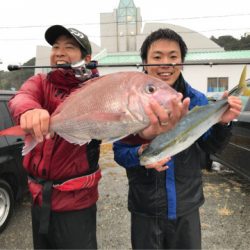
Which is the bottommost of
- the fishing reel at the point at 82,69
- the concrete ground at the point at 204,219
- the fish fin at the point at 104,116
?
the concrete ground at the point at 204,219

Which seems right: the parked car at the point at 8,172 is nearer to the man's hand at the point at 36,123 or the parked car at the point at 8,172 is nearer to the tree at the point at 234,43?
the man's hand at the point at 36,123

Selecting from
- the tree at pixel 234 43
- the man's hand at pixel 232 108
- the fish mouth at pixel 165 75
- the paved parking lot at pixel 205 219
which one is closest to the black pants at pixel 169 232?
the man's hand at pixel 232 108

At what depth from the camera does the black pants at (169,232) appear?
7.84 feet

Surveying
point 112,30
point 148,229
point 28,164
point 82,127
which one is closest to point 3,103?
point 28,164

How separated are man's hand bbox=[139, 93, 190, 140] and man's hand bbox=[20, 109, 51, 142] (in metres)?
0.48

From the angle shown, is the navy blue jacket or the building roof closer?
the navy blue jacket

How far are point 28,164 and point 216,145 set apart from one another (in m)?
1.26

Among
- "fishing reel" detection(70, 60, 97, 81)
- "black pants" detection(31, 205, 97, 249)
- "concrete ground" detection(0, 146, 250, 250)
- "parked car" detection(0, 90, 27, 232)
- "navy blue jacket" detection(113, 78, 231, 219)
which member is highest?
"fishing reel" detection(70, 60, 97, 81)

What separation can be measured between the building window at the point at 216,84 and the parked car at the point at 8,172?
1130 inches

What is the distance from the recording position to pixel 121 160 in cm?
236

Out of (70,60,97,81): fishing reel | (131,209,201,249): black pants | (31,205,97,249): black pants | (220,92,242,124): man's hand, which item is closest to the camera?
(220,92,242,124): man's hand

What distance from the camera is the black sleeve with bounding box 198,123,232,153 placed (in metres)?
2.31

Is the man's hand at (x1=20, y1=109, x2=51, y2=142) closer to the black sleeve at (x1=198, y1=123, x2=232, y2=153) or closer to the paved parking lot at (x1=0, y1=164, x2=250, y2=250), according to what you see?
the black sleeve at (x1=198, y1=123, x2=232, y2=153)

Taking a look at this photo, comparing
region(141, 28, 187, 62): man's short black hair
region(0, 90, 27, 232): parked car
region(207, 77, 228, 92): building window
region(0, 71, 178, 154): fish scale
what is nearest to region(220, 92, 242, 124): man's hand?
region(0, 71, 178, 154): fish scale
